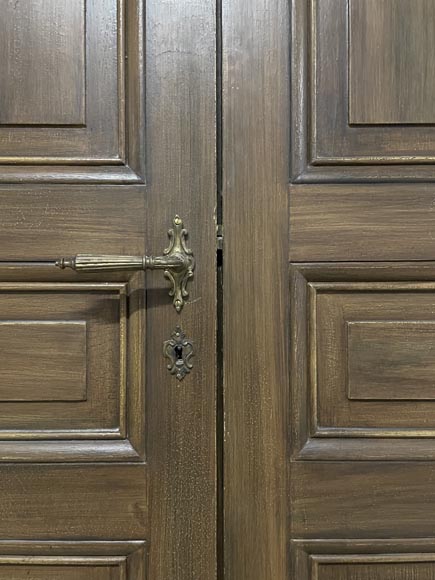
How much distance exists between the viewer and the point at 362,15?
886 mm

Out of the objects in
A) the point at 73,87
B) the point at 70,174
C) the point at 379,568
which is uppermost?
the point at 73,87

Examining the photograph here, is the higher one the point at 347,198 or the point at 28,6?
the point at 28,6

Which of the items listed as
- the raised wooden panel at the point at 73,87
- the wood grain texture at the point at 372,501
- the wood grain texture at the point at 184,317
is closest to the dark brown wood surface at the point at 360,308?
the wood grain texture at the point at 372,501

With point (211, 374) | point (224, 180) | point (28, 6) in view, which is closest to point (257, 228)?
point (224, 180)

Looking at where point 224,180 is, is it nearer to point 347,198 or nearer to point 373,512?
point 347,198

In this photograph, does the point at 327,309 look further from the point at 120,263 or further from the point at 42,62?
the point at 42,62

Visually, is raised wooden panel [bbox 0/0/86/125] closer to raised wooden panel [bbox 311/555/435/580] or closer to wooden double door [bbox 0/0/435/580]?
wooden double door [bbox 0/0/435/580]

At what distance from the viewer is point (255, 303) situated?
896mm

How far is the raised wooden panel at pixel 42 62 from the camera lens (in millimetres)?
888

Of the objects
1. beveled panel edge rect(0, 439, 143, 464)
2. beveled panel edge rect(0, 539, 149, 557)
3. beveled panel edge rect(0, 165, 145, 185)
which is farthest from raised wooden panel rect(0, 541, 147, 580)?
beveled panel edge rect(0, 165, 145, 185)

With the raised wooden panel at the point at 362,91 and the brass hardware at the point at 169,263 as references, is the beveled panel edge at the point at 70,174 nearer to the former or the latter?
the brass hardware at the point at 169,263

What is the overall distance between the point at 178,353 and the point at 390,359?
0.27 meters

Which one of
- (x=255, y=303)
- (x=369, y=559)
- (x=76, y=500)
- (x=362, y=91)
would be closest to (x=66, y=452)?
(x=76, y=500)

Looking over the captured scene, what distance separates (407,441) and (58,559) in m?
0.46
